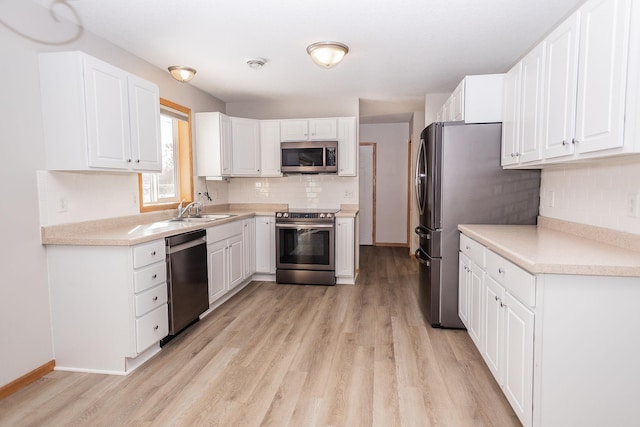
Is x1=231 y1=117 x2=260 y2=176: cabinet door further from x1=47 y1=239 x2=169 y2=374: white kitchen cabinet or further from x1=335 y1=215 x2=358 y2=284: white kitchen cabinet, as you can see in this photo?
x1=47 y1=239 x2=169 y2=374: white kitchen cabinet

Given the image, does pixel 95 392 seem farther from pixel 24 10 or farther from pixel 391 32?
pixel 391 32

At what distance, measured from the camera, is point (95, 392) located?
2.22 metres

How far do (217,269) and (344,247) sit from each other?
5.18 ft

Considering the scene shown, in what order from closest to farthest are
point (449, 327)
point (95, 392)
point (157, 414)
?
point (157, 414) → point (95, 392) → point (449, 327)

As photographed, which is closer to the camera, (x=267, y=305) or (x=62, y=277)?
(x=62, y=277)

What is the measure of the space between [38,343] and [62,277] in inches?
17.2

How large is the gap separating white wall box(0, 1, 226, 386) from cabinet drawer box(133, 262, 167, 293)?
62 cm

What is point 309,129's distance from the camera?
4762 millimetres

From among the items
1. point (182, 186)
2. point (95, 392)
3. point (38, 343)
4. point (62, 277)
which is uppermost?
point (182, 186)

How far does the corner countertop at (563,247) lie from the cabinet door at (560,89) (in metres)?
0.51

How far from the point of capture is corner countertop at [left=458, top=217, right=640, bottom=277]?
1.52 metres

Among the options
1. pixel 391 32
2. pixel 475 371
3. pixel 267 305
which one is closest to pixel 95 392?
pixel 267 305

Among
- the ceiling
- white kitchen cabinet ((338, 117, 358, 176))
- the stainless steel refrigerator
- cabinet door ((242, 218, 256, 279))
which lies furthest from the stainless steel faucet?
the stainless steel refrigerator

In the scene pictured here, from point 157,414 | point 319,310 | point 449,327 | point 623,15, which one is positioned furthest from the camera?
point 319,310
